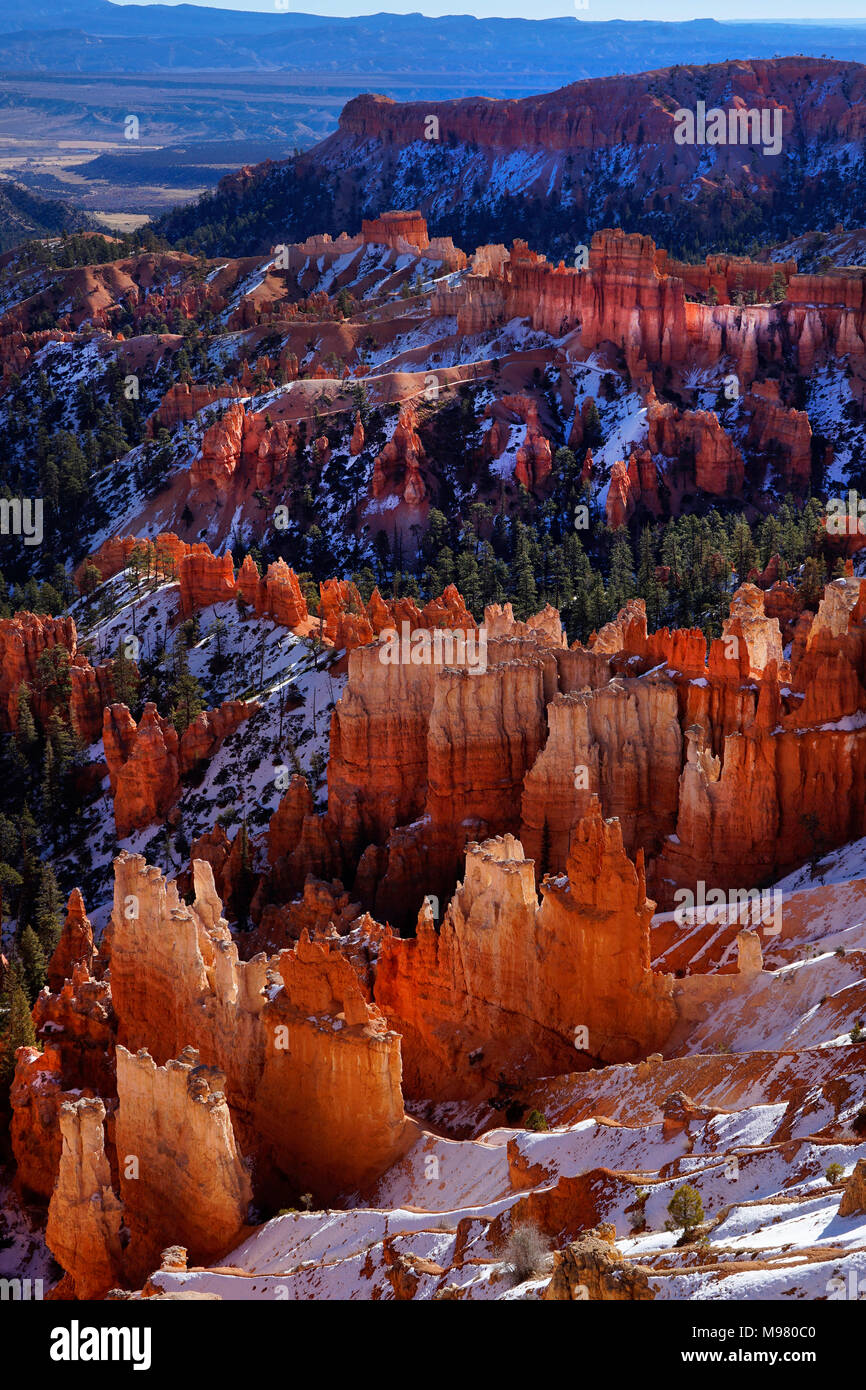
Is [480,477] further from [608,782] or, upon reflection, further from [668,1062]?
[668,1062]

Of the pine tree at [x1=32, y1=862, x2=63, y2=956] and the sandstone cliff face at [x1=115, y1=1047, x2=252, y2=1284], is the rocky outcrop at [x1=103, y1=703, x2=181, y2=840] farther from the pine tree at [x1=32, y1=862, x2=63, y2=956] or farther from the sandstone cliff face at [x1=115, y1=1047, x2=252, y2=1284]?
the sandstone cliff face at [x1=115, y1=1047, x2=252, y2=1284]

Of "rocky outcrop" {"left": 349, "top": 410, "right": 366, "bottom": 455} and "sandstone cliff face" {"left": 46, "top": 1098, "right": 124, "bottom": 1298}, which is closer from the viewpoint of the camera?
"sandstone cliff face" {"left": 46, "top": 1098, "right": 124, "bottom": 1298}

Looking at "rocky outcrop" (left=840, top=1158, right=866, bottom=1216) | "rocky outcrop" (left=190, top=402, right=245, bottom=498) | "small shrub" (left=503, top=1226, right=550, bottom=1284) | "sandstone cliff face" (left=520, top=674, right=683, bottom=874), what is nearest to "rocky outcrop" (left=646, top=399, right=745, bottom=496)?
"rocky outcrop" (left=190, top=402, right=245, bottom=498)

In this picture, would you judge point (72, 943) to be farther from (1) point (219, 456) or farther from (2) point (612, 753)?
(1) point (219, 456)

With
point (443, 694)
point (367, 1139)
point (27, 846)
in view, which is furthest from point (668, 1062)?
point (27, 846)

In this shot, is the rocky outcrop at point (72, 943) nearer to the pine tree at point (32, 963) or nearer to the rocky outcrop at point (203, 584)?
the pine tree at point (32, 963)

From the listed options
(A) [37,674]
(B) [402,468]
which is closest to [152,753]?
(A) [37,674]
